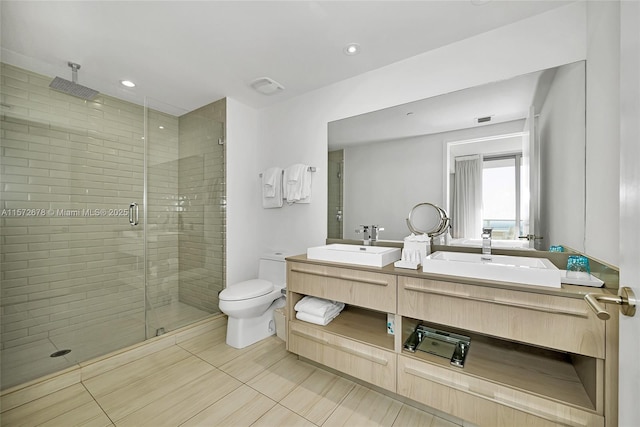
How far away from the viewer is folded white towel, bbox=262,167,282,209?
2.68 metres

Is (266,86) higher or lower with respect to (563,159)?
higher

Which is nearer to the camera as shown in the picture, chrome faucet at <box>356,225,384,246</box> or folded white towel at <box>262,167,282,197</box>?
chrome faucet at <box>356,225,384,246</box>

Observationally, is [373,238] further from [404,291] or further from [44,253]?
[44,253]

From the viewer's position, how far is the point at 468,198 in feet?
5.94

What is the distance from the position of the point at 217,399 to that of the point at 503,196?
7.14 feet

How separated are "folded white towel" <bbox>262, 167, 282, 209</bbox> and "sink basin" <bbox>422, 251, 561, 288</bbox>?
1.65 m

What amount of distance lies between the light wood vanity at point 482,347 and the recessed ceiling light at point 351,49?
151cm

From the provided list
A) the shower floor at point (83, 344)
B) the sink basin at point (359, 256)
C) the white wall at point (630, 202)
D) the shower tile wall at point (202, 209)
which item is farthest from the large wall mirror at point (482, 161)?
the shower floor at point (83, 344)

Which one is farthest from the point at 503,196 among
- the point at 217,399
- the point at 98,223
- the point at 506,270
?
the point at 98,223

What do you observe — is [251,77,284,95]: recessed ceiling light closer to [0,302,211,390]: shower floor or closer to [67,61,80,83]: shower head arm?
[67,61,80,83]: shower head arm

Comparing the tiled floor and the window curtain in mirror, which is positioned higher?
the window curtain in mirror

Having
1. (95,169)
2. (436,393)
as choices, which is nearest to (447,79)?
(436,393)

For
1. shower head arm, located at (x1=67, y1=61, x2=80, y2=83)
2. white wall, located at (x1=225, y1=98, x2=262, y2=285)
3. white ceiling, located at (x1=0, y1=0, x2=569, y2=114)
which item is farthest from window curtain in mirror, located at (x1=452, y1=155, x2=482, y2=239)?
shower head arm, located at (x1=67, y1=61, x2=80, y2=83)

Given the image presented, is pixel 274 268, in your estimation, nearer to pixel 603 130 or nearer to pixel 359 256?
pixel 359 256
